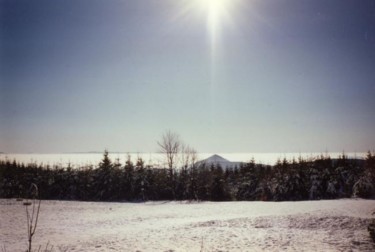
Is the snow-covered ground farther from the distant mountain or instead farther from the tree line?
the distant mountain

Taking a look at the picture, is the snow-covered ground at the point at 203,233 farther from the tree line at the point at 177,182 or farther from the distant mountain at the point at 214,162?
the distant mountain at the point at 214,162

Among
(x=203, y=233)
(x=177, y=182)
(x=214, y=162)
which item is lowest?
(x=203, y=233)

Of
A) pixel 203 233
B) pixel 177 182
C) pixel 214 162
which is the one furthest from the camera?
pixel 214 162

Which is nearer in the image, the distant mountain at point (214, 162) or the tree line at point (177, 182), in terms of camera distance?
the tree line at point (177, 182)

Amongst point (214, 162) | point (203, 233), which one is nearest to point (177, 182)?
point (203, 233)

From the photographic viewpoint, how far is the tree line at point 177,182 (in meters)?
35.4

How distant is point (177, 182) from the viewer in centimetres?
4028

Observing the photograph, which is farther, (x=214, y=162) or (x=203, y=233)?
(x=214, y=162)

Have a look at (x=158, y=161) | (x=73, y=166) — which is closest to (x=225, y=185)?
(x=158, y=161)

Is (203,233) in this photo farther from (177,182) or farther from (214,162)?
(214,162)

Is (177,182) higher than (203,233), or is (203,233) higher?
(177,182)

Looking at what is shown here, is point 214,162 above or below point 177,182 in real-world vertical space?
above

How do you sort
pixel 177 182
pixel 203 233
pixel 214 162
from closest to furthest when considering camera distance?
pixel 203 233, pixel 177 182, pixel 214 162

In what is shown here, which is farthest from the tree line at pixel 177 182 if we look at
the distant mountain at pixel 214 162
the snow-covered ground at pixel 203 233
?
the snow-covered ground at pixel 203 233
